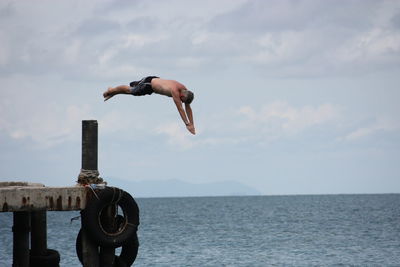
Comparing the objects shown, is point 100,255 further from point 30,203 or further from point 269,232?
point 269,232

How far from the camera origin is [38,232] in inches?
715

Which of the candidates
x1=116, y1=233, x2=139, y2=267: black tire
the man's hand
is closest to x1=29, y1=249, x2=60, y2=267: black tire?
x1=116, y1=233, x2=139, y2=267: black tire

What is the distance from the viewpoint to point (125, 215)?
15.1 m

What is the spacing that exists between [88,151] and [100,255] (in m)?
2.01

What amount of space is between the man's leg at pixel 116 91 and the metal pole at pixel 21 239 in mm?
3585

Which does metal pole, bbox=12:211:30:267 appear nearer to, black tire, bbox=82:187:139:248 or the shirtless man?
black tire, bbox=82:187:139:248

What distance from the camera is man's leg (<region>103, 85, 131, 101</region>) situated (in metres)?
15.4

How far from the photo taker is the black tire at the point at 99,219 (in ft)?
47.0

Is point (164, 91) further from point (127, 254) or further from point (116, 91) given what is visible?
point (127, 254)

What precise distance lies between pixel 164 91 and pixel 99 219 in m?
2.71

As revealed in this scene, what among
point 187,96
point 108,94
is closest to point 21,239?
point 108,94

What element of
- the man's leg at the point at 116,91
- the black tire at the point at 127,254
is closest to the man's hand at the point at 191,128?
the man's leg at the point at 116,91

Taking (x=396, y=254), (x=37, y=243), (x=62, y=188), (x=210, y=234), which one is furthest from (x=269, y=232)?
(x=62, y=188)

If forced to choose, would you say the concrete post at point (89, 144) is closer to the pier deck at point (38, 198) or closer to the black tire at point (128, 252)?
the pier deck at point (38, 198)
